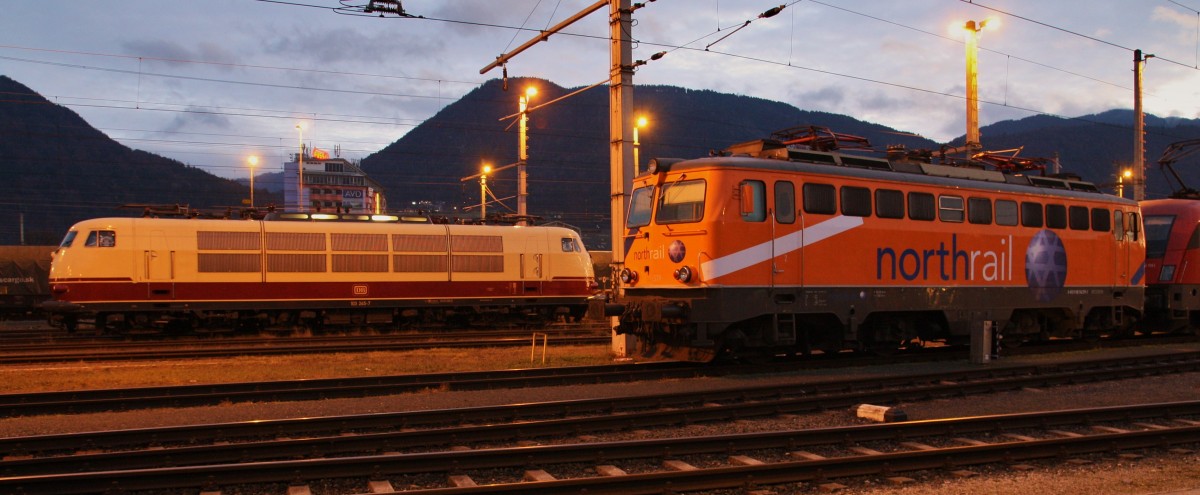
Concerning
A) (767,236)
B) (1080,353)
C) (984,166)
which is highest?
(984,166)

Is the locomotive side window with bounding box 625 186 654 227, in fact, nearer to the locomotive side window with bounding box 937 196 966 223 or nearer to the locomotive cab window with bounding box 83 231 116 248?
the locomotive side window with bounding box 937 196 966 223

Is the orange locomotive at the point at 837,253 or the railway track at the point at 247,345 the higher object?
the orange locomotive at the point at 837,253

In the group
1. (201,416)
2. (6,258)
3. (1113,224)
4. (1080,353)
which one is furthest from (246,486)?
(6,258)

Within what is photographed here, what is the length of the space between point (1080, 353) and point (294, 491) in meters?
16.7

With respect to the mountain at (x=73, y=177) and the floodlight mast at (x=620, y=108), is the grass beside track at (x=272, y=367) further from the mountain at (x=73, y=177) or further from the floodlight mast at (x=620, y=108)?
the mountain at (x=73, y=177)

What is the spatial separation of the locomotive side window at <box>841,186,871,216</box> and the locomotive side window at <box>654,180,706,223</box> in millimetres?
2837

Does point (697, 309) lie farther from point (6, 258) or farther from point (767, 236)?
point (6, 258)

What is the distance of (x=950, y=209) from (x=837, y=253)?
3188mm

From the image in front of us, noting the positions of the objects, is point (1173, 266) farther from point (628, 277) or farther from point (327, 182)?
point (327, 182)

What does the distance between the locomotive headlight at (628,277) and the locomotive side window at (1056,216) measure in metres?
9.44

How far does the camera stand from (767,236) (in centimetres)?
1354

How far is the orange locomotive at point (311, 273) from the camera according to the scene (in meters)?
21.5

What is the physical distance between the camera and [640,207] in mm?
14719

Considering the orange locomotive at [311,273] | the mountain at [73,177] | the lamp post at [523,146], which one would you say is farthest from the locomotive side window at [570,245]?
the mountain at [73,177]
